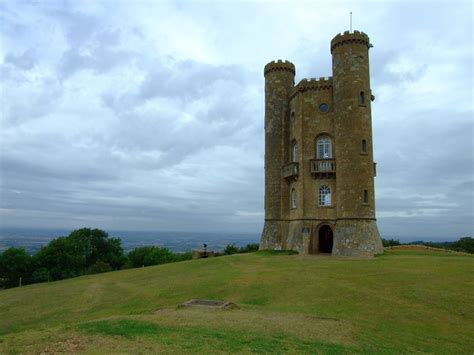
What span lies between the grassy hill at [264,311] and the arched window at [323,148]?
37.8 ft

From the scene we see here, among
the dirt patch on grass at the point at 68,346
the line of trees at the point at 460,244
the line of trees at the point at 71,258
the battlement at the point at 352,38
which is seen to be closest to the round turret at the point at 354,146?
the battlement at the point at 352,38

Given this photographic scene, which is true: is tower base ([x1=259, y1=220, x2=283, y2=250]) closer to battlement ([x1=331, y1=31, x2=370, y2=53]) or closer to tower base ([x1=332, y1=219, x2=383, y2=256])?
tower base ([x1=332, y1=219, x2=383, y2=256])

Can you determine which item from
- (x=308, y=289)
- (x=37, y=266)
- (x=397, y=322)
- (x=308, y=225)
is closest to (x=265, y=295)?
(x=308, y=289)

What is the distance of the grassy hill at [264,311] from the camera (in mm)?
11156

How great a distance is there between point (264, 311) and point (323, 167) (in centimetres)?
2210

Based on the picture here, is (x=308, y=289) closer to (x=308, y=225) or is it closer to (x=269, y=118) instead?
(x=308, y=225)

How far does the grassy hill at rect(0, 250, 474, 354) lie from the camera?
36.6 ft

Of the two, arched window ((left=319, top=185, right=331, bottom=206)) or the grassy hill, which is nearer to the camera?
the grassy hill

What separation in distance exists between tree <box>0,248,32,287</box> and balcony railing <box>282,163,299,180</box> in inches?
1450

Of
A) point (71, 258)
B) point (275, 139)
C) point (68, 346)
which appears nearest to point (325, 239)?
point (275, 139)

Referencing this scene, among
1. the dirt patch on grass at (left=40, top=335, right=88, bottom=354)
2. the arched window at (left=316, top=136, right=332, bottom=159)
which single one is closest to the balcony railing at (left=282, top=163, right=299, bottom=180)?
the arched window at (left=316, top=136, right=332, bottom=159)

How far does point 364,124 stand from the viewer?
112 ft

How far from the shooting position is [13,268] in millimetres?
52969

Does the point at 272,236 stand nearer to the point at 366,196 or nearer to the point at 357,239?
the point at 357,239
